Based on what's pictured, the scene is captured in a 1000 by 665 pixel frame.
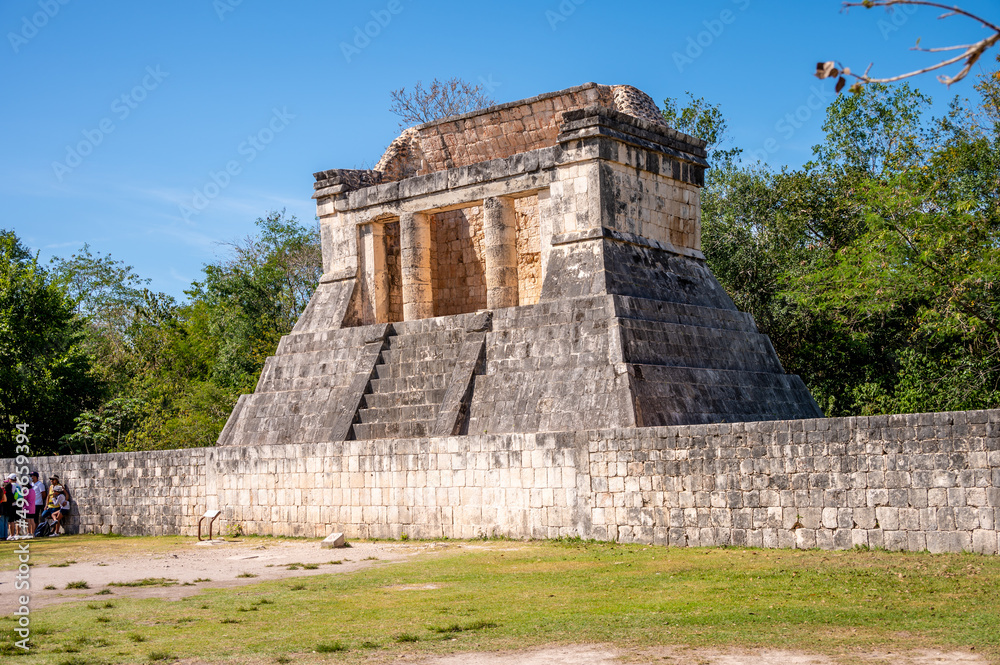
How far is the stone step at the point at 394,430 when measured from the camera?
49.8ft

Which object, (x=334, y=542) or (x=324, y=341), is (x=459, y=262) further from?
(x=334, y=542)

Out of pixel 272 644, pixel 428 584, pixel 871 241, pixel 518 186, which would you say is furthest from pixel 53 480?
pixel 871 241

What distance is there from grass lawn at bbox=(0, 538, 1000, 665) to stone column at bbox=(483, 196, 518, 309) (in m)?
6.49

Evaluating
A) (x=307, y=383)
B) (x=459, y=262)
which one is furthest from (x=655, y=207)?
(x=307, y=383)

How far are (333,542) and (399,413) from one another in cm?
292

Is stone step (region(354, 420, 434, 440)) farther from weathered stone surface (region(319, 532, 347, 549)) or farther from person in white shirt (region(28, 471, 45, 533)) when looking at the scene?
person in white shirt (region(28, 471, 45, 533))

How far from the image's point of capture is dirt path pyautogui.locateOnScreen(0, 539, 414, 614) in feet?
32.8

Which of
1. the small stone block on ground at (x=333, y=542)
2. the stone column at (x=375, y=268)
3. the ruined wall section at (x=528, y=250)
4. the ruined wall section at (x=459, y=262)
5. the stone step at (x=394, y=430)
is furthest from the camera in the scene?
the ruined wall section at (x=459, y=262)

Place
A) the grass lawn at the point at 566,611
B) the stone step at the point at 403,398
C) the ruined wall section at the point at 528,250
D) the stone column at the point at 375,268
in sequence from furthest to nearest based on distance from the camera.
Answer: the ruined wall section at the point at 528,250, the stone column at the point at 375,268, the stone step at the point at 403,398, the grass lawn at the point at 566,611

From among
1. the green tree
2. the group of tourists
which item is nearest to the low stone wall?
the group of tourists

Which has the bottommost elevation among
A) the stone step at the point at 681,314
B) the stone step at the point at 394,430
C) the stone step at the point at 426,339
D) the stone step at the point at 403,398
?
the stone step at the point at 394,430

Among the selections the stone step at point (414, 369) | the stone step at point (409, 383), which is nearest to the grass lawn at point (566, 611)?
the stone step at point (409, 383)

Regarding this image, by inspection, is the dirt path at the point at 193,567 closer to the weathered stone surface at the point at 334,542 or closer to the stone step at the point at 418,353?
the weathered stone surface at the point at 334,542

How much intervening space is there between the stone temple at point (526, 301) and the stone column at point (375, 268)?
29 mm
